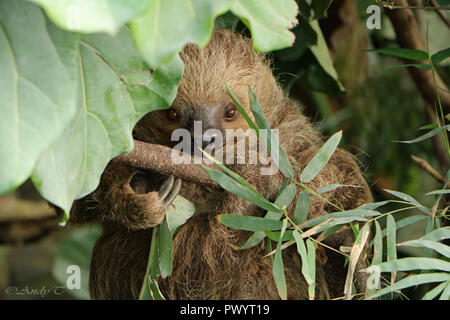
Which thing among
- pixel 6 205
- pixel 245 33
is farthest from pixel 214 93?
pixel 6 205

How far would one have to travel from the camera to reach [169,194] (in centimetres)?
156

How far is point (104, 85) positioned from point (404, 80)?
2747 mm

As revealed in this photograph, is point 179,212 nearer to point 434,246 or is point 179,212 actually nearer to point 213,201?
point 213,201

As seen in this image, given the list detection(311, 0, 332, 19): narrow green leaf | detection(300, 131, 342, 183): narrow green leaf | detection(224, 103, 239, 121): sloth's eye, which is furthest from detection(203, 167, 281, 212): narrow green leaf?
detection(311, 0, 332, 19): narrow green leaf

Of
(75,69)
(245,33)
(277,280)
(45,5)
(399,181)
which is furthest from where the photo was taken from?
(399,181)

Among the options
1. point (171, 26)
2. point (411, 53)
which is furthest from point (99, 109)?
point (411, 53)

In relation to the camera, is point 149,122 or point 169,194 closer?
point 169,194

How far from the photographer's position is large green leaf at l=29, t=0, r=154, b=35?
71 cm

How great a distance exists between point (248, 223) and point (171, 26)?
1.99 feet

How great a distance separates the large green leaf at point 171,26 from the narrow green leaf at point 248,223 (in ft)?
1.82

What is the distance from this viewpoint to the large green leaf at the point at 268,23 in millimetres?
963

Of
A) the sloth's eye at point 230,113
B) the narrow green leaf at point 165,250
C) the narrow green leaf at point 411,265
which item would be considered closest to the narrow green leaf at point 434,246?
the narrow green leaf at point 411,265

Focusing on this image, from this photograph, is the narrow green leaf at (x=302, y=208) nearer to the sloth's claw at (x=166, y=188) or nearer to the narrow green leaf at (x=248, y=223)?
the narrow green leaf at (x=248, y=223)

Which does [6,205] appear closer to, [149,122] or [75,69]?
[149,122]
